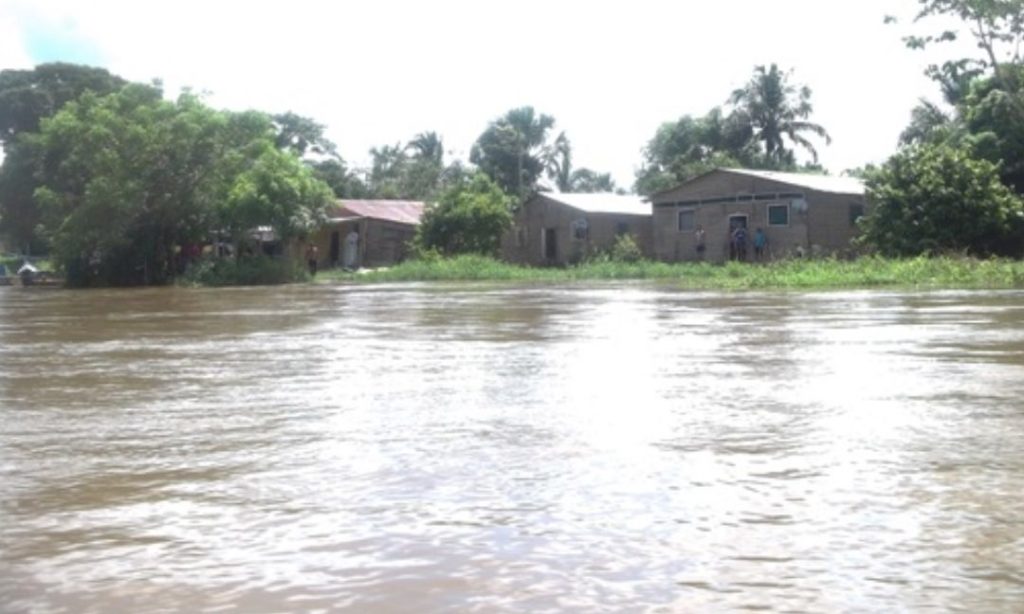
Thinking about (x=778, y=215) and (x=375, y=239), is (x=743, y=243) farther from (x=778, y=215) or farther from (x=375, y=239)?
(x=375, y=239)

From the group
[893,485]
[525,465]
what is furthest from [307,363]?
[893,485]

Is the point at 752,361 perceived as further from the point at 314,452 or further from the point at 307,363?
the point at 314,452

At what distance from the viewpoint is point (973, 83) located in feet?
102

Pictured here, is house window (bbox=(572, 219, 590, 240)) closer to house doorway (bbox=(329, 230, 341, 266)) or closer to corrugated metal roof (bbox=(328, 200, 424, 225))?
corrugated metal roof (bbox=(328, 200, 424, 225))

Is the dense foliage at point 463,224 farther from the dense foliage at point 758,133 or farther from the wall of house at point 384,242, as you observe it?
the dense foliage at point 758,133

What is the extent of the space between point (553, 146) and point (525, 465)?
2273 inches

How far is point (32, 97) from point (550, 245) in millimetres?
26130

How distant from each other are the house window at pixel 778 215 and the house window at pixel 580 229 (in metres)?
7.77

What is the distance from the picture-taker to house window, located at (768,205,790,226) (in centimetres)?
3544

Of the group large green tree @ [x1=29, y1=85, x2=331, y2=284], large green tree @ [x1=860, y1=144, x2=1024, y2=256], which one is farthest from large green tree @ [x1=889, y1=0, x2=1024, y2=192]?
large green tree @ [x1=29, y1=85, x2=331, y2=284]

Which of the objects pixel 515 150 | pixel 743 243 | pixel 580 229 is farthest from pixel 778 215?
pixel 515 150

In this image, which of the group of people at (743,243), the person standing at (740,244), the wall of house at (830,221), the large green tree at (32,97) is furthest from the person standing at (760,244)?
the large green tree at (32,97)

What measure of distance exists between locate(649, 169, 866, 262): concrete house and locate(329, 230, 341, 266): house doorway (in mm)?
13249

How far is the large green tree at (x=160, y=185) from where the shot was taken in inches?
1232
